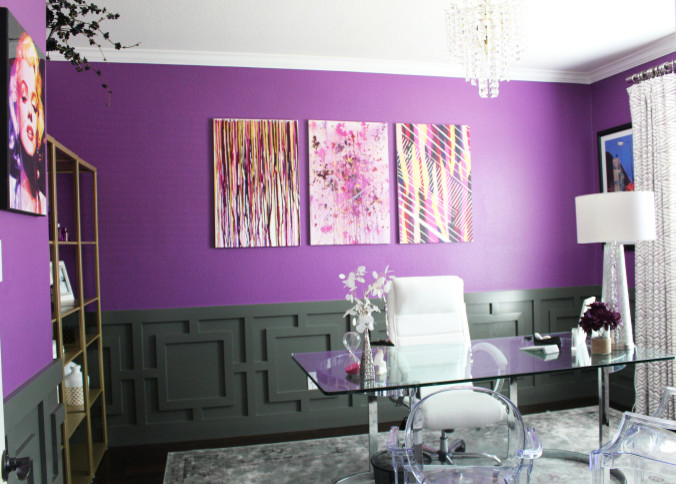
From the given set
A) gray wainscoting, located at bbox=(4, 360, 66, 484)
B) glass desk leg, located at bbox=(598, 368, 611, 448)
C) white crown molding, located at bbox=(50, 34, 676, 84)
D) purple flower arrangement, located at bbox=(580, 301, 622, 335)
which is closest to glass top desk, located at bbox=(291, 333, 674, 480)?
glass desk leg, located at bbox=(598, 368, 611, 448)

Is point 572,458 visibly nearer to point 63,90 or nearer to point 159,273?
point 159,273

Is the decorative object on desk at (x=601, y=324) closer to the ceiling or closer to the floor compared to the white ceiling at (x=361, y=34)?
closer to the floor

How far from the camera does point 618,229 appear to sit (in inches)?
113

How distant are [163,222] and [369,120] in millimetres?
1533

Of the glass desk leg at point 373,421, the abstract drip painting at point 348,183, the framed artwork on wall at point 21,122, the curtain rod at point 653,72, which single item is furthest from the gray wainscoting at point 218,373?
the curtain rod at point 653,72

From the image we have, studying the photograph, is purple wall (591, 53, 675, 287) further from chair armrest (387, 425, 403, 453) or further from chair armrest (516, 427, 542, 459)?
chair armrest (387, 425, 403, 453)

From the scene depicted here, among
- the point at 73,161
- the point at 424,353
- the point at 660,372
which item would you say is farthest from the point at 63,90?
the point at 660,372

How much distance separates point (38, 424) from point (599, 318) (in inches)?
90.7

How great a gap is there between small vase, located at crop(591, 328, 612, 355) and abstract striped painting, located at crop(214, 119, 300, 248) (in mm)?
1888

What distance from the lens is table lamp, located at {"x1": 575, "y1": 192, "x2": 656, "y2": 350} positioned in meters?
2.81

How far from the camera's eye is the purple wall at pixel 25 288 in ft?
5.11

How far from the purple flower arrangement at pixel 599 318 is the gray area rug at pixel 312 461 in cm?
81

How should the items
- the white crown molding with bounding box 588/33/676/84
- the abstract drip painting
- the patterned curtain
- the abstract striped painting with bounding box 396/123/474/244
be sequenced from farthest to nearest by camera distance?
1. the abstract striped painting with bounding box 396/123/474/244
2. the abstract drip painting
3. the white crown molding with bounding box 588/33/676/84
4. the patterned curtain

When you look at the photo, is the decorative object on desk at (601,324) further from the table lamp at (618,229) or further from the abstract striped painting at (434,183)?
the abstract striped painting at (434,183)
